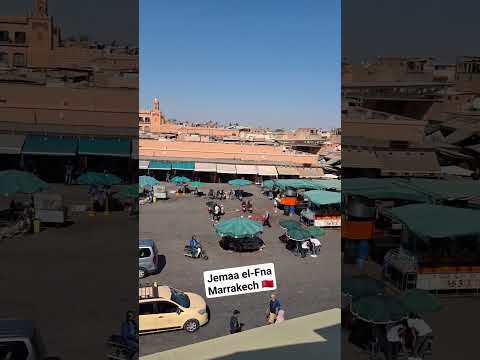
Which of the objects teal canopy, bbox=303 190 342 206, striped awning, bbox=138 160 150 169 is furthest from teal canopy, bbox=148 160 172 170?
teal canopy, bbox=303 190 342 206

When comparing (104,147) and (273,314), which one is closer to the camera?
(273,314)

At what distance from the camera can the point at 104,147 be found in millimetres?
13164

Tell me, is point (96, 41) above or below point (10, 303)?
above

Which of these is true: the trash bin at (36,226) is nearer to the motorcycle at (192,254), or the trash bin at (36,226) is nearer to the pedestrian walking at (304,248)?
the motorcycle at (192,254)

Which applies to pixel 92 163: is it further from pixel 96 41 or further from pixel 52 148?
pixel 96 41

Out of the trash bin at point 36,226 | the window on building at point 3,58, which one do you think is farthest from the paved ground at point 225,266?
the window on building at point 3,58

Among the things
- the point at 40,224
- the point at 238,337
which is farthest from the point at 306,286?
the point at 40,224

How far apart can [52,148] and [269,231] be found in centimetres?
669

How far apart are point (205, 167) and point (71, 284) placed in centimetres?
1141

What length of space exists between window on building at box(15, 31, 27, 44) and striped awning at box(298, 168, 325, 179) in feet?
32.0

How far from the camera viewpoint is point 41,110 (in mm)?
13453

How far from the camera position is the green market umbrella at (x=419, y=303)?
4.52 m

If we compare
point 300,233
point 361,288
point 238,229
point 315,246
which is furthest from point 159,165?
point 361,288

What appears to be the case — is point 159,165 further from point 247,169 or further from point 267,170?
point 267,170
